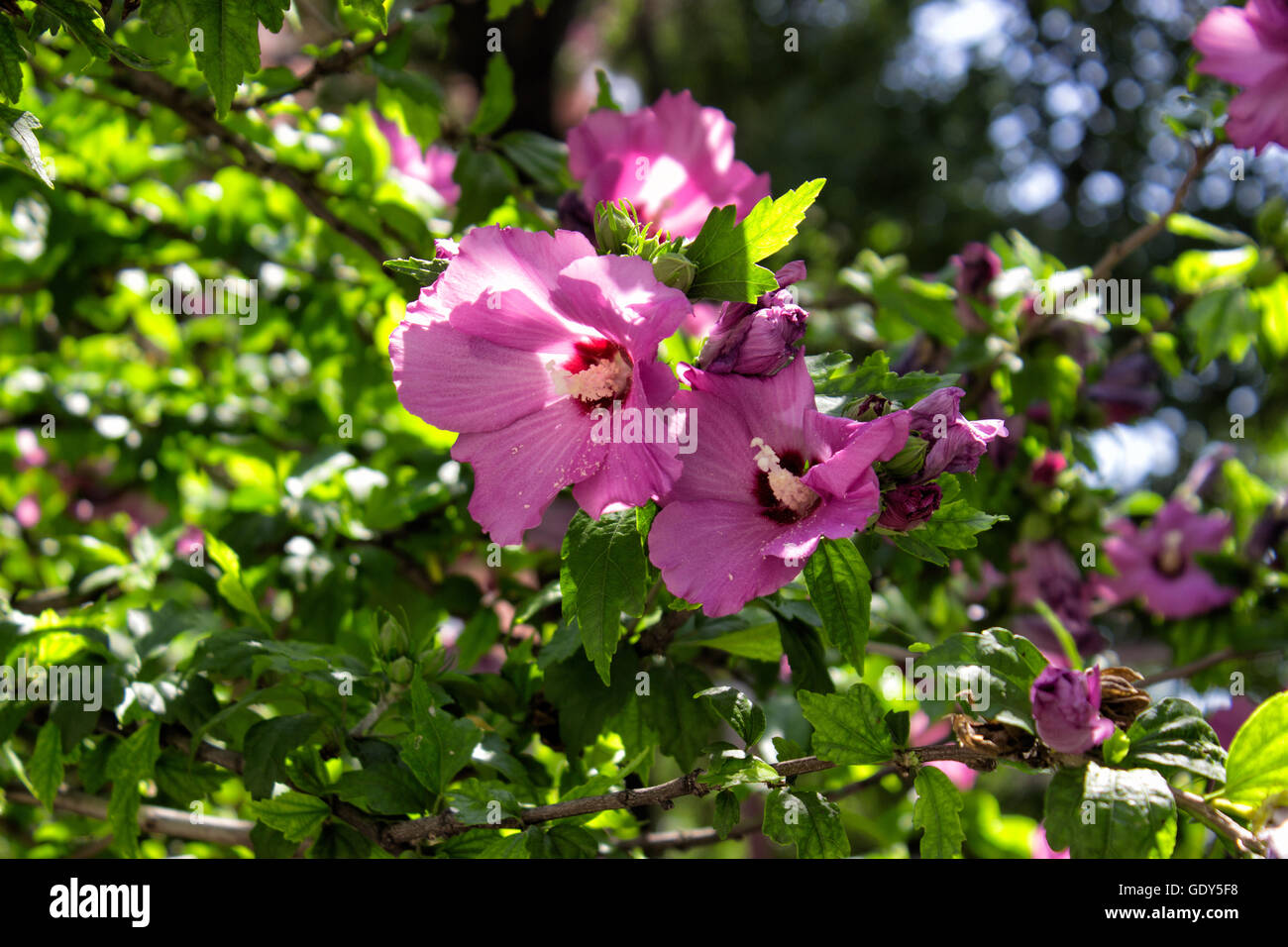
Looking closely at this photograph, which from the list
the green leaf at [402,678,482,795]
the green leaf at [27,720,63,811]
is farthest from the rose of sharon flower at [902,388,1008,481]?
the green leaf at [27,720,63,811]

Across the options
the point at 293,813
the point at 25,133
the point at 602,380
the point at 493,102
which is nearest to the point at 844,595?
the point at 602,380

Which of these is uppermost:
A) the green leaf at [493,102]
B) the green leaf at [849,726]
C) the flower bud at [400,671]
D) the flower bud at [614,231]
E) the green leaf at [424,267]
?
the green leaf at [493,102]

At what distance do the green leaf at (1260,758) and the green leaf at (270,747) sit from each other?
0.86 meters

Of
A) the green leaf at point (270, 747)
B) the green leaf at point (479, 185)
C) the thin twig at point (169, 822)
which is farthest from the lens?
the green leaf at point (479, 185)

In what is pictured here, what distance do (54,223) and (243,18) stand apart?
107 cm

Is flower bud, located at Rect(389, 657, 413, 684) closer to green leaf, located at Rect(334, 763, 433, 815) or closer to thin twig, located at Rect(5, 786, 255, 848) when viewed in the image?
green leaf, located at Rect(334, 763, 433, 815)

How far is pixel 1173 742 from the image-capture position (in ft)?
3.00

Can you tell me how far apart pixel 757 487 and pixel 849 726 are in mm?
226

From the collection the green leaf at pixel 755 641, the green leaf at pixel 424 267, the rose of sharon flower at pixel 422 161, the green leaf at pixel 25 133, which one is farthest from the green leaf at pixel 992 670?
the rose of sharon flower at pixel 422 161

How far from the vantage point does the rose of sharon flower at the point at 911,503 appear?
85cm

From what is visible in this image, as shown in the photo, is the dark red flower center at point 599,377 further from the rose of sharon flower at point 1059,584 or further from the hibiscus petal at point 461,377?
the rose of sharon flower at point 1059,584
